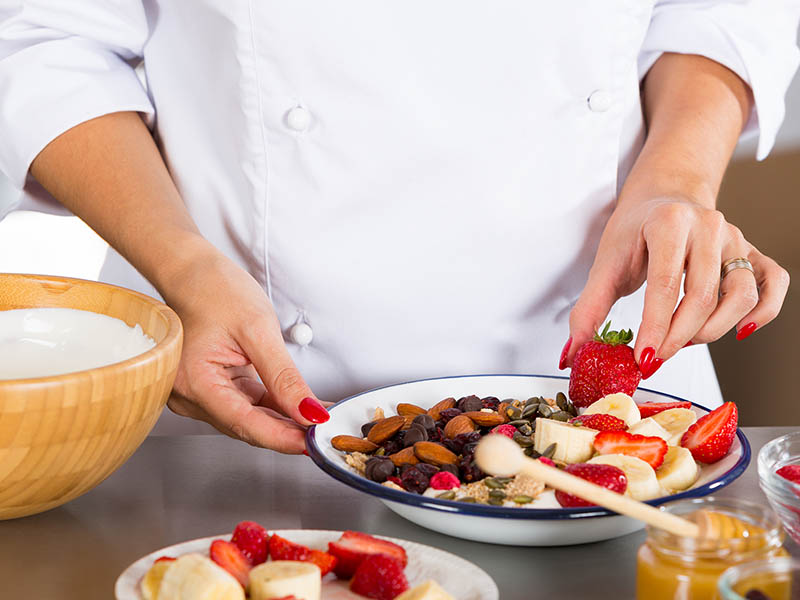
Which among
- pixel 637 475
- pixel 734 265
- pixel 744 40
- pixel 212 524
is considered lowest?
pixel 212 524

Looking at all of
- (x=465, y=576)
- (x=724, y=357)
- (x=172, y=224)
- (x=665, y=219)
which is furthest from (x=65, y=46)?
(x=724, y=357)

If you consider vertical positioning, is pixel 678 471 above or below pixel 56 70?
below

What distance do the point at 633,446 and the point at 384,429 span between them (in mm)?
220

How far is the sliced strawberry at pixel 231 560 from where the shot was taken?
2.04ft

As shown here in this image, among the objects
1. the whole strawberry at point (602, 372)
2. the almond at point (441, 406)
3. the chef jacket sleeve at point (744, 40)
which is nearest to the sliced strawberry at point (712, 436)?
the whole strawberry at point (602, 372)

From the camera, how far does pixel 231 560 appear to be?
2.06 feet

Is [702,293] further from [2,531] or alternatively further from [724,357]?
[724,357]

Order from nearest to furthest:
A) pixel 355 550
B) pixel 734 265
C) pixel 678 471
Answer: pixel 355 550
pixel 678 471
pixel 734 265

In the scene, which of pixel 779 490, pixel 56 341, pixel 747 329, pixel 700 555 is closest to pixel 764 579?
pixel 700 555

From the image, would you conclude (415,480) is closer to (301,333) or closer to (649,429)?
(649,429)

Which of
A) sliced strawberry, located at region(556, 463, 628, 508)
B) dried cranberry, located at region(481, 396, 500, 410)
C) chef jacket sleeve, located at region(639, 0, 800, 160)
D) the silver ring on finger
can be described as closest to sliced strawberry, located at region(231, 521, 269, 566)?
sliced strawberry, located at region(556, 463, 628, 508)

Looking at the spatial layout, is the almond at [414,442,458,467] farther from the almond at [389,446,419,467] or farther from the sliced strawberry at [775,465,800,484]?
the sliced strawberry at [775,465,800,484]

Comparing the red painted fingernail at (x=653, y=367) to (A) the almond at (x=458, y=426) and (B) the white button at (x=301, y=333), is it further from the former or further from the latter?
(B) the white button at (x=301, y=333)

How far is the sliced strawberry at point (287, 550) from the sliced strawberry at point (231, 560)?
20 mm
